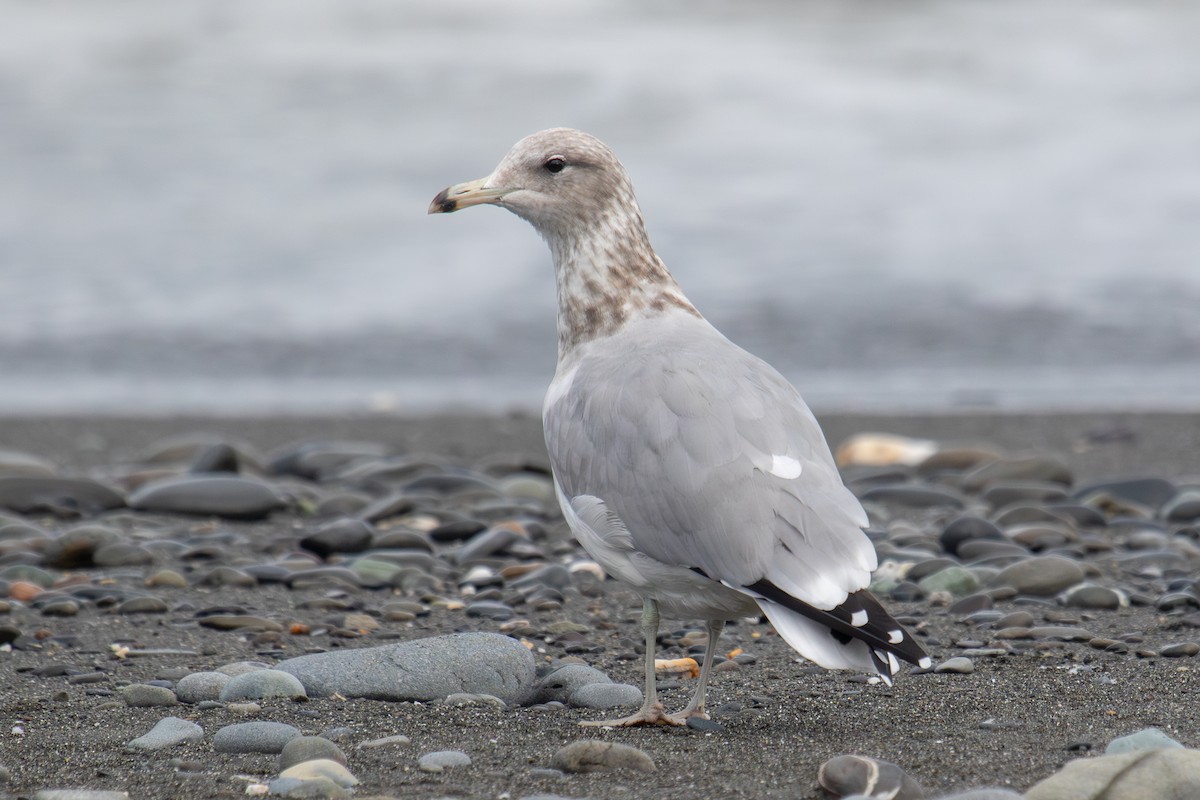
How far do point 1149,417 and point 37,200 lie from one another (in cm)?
1300

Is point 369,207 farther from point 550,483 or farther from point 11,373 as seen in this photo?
point 550,483

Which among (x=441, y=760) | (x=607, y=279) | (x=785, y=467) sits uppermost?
(x=607, y=279)

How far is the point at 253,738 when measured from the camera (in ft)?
11.0

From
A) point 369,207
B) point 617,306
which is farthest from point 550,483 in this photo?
point 369,207

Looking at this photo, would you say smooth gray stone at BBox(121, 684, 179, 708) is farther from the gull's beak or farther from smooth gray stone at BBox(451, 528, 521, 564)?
smooth gray stone at BBox(451, 528, 521, 564)

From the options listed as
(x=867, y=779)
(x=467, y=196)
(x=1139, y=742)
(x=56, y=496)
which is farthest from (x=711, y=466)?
(x=56, y=496)

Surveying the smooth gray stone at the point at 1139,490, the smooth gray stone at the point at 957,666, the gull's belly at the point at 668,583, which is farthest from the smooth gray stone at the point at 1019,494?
the gull's belly at the point at 668,583

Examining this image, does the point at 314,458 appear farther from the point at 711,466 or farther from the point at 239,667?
the point at 711,466

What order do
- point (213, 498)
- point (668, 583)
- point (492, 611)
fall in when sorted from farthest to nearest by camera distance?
point (213, 498), point (492, 611), point (668, 583)

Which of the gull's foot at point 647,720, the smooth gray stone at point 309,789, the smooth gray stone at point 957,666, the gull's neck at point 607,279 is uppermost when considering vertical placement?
the gull's neck at point 607,279

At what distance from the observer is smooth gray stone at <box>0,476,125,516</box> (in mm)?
6695

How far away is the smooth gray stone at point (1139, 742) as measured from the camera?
308 centimetres

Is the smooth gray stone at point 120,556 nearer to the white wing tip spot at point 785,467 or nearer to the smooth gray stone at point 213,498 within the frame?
the smooth gray stone at point 213,498

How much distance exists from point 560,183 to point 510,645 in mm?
1356
